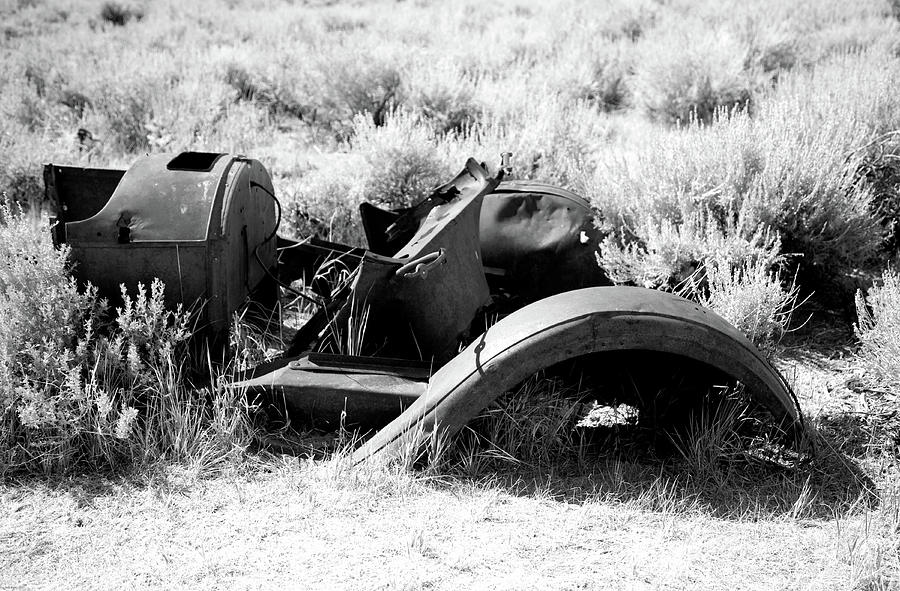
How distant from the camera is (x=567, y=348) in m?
2.94

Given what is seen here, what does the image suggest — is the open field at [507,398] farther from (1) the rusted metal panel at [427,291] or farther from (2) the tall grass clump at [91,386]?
(1) the rusted metal panel at [427,291]

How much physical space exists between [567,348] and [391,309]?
3.05ft

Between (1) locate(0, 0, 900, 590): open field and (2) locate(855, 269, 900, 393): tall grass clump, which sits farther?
(2) locate(855, 269, 900, 393): tall grass clump

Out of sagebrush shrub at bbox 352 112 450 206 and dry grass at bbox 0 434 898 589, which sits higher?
sagebrush shrub at bbox 352 112 450 206

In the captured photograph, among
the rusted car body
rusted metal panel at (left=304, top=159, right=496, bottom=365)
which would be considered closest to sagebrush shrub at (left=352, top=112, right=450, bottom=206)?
the rusted car body

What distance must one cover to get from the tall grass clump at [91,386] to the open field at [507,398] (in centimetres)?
2

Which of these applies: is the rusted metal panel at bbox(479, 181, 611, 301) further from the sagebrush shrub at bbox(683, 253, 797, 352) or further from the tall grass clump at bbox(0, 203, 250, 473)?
the tall grass clump at bbox(0, 203, 250, 473)

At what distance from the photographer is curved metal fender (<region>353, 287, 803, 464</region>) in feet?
9.61

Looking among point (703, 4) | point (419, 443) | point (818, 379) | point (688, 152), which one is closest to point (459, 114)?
point (688, 152)

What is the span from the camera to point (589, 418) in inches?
145

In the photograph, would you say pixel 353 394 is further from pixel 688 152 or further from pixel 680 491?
pixel 688 152

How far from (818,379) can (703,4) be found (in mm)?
13820

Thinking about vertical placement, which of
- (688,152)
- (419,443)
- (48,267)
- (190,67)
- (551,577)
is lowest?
(551,577)

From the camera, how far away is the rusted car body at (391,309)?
2959mm
